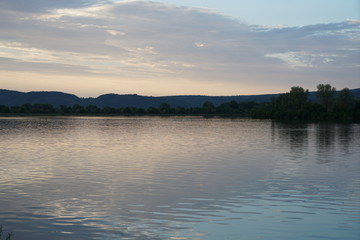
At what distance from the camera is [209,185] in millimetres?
22766

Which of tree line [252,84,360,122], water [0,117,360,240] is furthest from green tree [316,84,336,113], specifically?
water [0,117,360,240]

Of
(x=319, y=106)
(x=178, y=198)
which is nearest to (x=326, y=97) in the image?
(x=319, y=106)

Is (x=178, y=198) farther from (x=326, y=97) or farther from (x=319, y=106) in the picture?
(x=326, y=97)

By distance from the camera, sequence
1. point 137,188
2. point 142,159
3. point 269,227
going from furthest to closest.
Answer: point 142,159 < point 137,188 < point 269,227

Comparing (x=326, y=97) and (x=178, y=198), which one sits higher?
(x=326, y=97)

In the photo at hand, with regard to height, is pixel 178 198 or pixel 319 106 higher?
pixel 319 106

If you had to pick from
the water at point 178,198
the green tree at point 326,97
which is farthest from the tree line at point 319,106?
the water at point 178,198

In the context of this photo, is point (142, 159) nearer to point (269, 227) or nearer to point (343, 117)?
point (269, 227)

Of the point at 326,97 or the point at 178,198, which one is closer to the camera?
the point at 178,198

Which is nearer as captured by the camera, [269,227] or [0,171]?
[269,227]

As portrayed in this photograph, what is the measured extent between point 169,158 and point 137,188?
13.8m

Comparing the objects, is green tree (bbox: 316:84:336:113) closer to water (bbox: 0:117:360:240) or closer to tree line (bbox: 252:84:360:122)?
tree line (bbox: 252:84:360:122)

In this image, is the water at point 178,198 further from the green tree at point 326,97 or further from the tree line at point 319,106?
the green tree at point 326,97

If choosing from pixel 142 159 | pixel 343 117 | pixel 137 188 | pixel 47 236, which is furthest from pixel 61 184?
pixel 343 117
